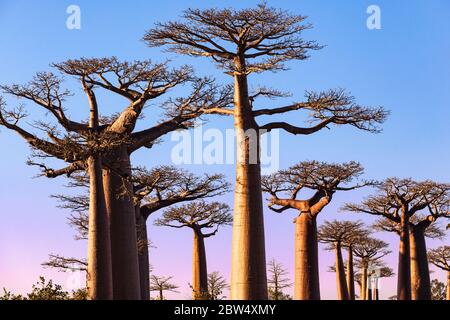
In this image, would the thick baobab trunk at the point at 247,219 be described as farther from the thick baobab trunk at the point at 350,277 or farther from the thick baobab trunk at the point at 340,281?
the thick baobab trunk at the point at 350,277

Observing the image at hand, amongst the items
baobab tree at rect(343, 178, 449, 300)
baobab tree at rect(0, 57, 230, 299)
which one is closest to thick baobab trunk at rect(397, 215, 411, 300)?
baobab tree at rect(343, 178, 449, 300)

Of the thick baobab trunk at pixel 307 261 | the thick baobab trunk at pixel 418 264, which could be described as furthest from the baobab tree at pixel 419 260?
the thick baobab trunk at pixel 307 261

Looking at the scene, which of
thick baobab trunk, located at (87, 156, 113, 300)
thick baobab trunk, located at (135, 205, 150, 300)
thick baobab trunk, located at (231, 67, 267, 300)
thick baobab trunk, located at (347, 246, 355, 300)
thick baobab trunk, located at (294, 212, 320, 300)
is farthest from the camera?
thick baobab trunk, located at (347, 246, 355, 300)

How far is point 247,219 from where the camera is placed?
42.7 ft

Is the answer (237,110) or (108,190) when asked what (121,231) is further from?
(237,110)

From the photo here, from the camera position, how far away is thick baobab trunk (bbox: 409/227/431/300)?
22719mm

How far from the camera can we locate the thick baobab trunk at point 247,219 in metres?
12.9

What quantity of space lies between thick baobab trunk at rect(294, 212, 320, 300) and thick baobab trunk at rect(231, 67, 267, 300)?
525cm

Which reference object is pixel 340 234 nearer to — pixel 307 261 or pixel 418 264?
pixel 418 264

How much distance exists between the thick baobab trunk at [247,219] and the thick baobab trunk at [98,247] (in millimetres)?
2366

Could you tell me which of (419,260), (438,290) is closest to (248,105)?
(419,260)

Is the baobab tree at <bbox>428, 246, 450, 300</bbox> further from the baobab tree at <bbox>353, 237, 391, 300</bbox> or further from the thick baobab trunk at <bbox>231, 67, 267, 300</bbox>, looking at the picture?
the thick baobab trunk at <bbox>231, 67, 267, 300</bbox>

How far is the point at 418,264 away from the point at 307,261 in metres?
5.96
